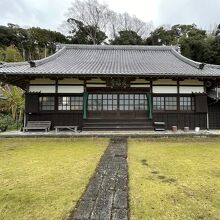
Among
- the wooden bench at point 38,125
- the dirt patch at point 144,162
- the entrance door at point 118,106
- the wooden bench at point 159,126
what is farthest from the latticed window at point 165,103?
the dirt patch at point 144,162

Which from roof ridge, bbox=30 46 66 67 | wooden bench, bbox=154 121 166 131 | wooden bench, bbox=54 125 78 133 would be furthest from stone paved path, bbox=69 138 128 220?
roof ridge, bbox=30 46 66 67

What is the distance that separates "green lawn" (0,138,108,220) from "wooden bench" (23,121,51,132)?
3.19 metres

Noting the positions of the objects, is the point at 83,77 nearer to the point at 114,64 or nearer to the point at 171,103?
the point at 114,64

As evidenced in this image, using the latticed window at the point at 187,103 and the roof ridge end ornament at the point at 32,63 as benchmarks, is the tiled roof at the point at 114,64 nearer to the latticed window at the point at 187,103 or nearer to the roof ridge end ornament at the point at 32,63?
the roof ridge end ornament at the point at 32,63

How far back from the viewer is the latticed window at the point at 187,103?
13.6 meters

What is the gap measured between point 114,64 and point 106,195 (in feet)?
37.8

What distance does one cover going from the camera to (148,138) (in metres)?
11.0

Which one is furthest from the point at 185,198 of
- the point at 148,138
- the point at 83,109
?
the point at 83,109

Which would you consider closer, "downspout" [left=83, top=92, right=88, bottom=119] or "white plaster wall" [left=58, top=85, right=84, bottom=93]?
"downspout" [left=83, top=92, right=88, bottom=119]

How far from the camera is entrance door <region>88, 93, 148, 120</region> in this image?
13.4 meters

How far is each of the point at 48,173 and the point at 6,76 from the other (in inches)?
318

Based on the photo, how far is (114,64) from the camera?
48.6 feet

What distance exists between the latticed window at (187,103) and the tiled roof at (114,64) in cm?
153

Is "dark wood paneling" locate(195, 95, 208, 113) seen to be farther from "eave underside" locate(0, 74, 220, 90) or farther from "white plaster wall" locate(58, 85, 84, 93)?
"white plaster wall" locate(58, 85, 84, 93)
